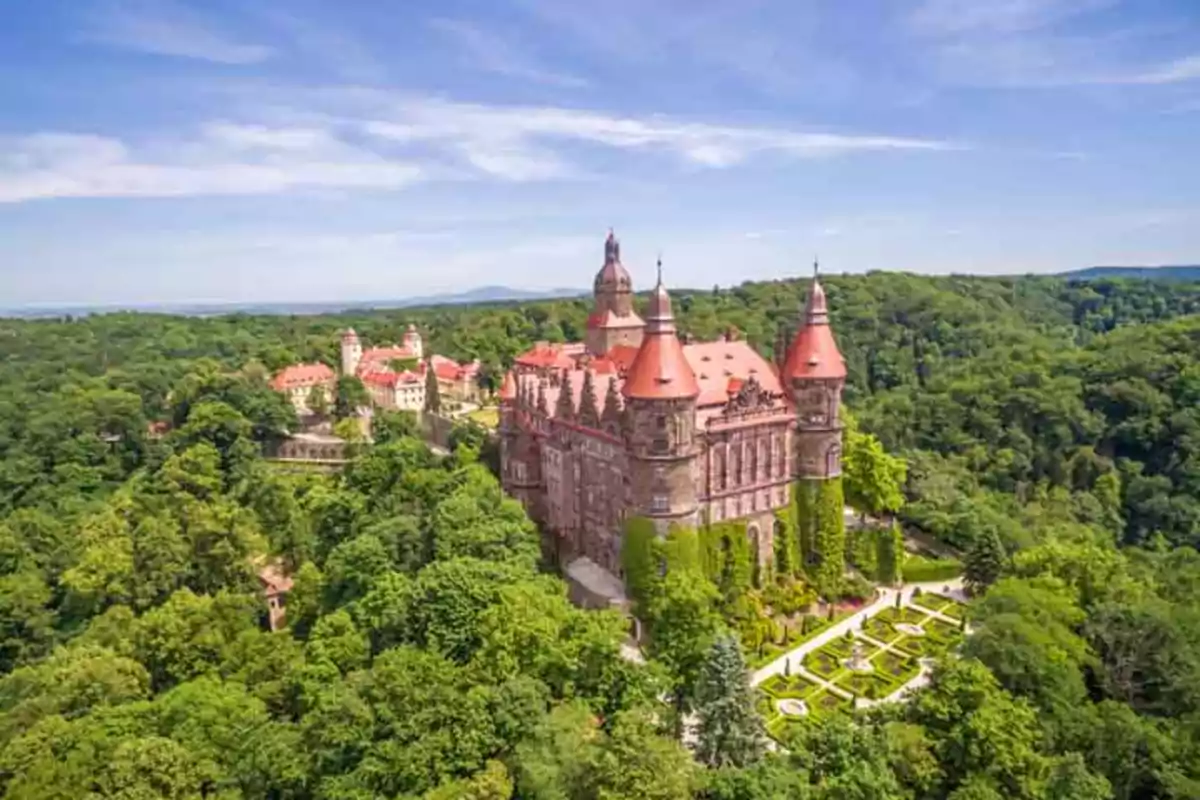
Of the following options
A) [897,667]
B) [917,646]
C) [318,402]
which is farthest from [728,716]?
[318,402]

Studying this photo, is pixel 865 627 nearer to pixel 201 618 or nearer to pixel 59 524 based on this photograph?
pixel 201 618

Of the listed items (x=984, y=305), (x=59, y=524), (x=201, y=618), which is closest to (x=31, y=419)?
(x=59, y=524)

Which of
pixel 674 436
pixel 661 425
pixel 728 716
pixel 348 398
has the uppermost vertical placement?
pixel 661 425

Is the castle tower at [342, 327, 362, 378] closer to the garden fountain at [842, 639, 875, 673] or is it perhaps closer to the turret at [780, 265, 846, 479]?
the turret at [780, 265, 846, 479]

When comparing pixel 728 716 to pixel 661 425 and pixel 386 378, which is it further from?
pixel 386 378

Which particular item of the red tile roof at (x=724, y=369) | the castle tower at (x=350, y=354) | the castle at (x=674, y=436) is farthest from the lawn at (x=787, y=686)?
the castle tower at (x=350, y=354)
